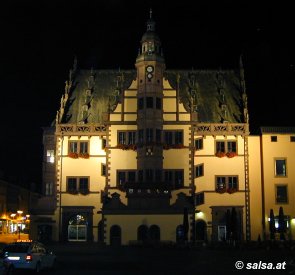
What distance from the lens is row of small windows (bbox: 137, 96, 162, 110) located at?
251 ft

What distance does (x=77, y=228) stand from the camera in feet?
253

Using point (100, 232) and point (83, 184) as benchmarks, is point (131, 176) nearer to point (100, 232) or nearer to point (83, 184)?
point (83, 184)

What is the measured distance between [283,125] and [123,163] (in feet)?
70.1

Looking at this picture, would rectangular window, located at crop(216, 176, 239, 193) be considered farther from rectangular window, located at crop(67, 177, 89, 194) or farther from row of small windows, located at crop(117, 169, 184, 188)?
rectangular window, located at crop(67, 177, 89, 194)

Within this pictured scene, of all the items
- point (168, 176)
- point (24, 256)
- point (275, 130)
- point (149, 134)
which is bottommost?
point (24, 256)

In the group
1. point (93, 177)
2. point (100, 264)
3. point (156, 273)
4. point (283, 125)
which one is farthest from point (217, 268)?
point (283, 125)

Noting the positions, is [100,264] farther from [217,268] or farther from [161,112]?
[161,112]

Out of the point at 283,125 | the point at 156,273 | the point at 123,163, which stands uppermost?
the point at 283,125

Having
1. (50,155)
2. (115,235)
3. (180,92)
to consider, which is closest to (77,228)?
(115,235)

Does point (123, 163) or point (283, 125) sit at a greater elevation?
point (283, 125)

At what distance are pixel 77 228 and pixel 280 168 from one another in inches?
999

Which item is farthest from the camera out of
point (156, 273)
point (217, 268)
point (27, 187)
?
point (27, 187)

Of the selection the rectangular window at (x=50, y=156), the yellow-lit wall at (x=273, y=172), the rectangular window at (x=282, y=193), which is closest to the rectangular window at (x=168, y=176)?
the yellow-lit wall at (x=273, y=172)

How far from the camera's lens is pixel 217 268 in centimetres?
3759
